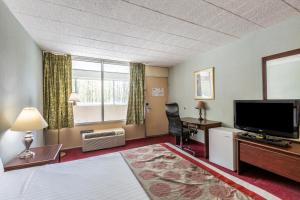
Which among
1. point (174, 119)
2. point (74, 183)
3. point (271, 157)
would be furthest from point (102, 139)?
point (271, 157)

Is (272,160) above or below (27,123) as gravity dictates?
below

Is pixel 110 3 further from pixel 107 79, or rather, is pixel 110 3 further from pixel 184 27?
pixel 107 79

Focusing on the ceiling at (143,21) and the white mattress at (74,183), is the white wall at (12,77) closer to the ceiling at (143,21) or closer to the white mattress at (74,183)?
the ceiling at (143,21)

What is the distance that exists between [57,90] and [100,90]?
99 centimetres

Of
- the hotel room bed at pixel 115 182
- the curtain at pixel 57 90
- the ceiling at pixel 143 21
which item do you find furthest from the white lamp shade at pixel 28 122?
the curtain at pixel 57 90

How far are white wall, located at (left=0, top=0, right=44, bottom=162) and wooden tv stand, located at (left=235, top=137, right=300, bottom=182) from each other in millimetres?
3067

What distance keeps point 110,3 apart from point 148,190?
1.93 m

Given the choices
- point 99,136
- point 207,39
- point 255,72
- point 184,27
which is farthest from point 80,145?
point 255,72

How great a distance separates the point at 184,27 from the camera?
219 centimetres

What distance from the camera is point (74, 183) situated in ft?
3.61

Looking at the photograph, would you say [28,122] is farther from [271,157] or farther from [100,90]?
[271,157]

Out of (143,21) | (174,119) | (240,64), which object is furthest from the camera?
(174,119)

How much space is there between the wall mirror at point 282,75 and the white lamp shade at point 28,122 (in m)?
3.30

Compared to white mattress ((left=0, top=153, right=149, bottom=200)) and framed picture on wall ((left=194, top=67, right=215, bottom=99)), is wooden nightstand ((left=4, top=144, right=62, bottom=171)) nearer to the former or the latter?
white mattress ((left=0, top=153, right=149, bottom=200))
